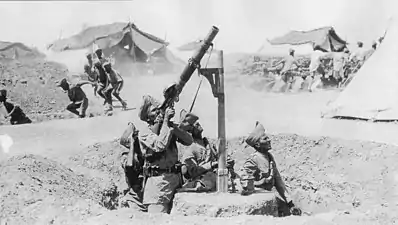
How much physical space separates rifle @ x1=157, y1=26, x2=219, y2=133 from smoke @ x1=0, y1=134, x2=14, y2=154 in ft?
15.9

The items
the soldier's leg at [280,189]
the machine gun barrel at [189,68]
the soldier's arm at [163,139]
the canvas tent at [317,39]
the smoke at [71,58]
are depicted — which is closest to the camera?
the machine gun barrel at [189,68]

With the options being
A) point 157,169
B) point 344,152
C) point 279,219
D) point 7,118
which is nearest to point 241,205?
point 279,219

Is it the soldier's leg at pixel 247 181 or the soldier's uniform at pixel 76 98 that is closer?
the soldier's leg at pixel 247 181

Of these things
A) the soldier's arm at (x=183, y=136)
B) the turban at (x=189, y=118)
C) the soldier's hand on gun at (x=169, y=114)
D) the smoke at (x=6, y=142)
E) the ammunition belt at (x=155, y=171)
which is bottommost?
the smoke at (x=6, y=142)

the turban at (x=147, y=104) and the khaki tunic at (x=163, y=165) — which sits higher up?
the turban at (x=147, y=104)

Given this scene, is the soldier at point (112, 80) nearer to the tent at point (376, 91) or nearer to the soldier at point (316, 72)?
the tent at point (376, 91)

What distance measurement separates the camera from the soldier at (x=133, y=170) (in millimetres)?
6469

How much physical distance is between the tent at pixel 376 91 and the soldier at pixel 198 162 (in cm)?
448

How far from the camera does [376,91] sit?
35.9 feet

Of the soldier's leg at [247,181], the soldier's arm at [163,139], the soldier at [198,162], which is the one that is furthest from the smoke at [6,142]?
the soldier's leg at [247,181]

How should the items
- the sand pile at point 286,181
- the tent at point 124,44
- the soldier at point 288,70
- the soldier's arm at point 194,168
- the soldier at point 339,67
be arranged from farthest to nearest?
the tent at point 124,44 < the soldier at point 288,70 < the soldier at point 339,67 < the soldier's arm at point 194,168 < the sand pile at point 286,181

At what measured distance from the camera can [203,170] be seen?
21.7 ft

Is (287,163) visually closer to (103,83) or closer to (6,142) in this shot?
(6,142)

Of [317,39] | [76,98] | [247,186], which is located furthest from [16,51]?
[247,186]
